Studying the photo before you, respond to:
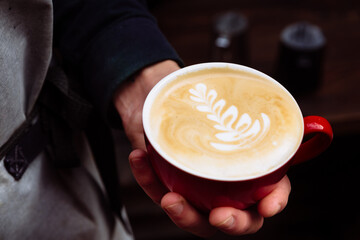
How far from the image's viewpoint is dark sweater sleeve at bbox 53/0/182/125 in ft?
2.92

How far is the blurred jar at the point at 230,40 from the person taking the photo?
5.24 feet

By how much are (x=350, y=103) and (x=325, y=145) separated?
2.97 feet

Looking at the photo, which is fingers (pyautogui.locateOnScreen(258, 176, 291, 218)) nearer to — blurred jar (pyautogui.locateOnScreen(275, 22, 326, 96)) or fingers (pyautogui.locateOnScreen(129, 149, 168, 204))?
fingers (pyautogui.locateOnScreen(129, 149, 168, 204))

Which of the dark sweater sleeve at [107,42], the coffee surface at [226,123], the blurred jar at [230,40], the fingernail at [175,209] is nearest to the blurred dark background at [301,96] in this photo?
the blurred jar at [230,40]

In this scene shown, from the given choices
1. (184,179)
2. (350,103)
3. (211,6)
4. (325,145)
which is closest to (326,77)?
(350,103)

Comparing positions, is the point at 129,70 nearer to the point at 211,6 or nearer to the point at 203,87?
the point at 203,87

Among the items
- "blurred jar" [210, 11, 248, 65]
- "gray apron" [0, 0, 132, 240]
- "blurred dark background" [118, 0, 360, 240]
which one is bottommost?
"blurred dark background" [118, 0, 360, 240]

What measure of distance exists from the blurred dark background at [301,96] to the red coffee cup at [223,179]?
3.00ft

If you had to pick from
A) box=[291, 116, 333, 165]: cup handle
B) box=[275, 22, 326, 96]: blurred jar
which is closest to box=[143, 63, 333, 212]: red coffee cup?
box=[291, 116, 333, 165]: cup handle

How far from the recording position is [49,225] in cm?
88

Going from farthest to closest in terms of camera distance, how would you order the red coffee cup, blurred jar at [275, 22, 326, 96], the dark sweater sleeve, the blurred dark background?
the blurred dark background → blurred jar at [275, 22, 326, 96] → the dark sweater sleeve → the red coffee cup

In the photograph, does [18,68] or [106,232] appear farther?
[106,232]

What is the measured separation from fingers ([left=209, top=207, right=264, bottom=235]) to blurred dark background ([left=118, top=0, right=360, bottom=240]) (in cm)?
91

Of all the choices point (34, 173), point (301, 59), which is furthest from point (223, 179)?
point (301, 59)
